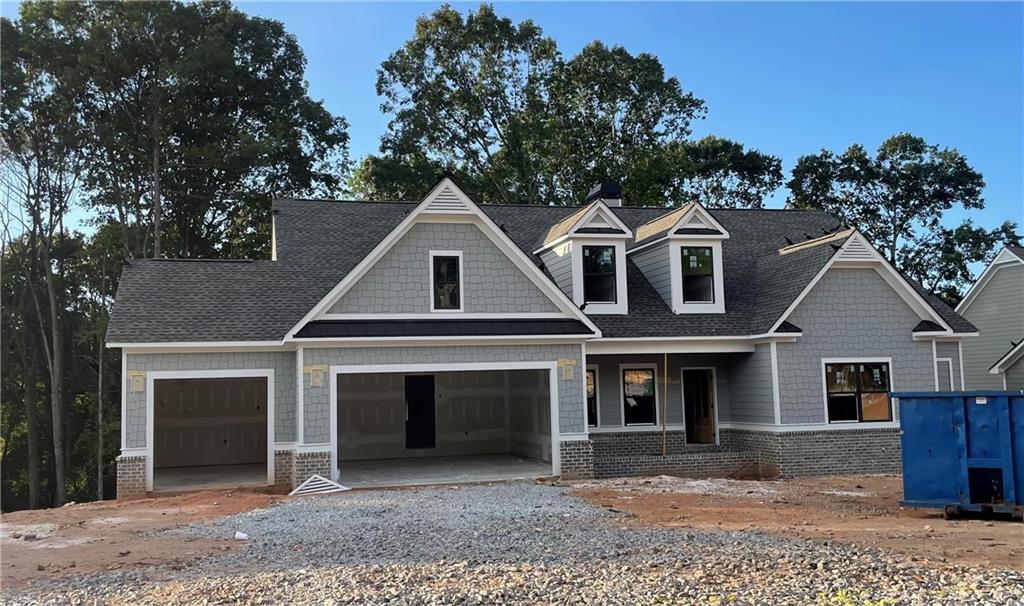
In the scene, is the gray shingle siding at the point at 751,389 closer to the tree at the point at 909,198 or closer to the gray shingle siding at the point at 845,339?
the gray shingle siding at the point at 845,339

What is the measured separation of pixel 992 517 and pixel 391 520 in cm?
851

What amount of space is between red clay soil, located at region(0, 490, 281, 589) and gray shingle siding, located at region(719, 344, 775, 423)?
10650 mm

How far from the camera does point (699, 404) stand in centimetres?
2064

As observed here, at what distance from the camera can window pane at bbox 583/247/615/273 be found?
64.4ft

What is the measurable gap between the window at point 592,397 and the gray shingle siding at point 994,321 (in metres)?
15.3

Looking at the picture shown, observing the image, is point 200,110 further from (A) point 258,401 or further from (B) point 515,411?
(B) point 515,411

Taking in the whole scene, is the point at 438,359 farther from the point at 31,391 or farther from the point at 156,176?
the point at 31,391

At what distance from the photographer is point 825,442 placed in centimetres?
1830

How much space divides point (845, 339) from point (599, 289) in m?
5.65

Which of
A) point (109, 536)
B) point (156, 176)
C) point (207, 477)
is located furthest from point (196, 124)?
point (109, 536)

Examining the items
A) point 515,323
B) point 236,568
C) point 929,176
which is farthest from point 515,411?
point 929,176

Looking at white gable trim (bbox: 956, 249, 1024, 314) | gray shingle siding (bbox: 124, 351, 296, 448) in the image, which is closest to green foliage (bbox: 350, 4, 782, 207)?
white gable trim (bbox: 956, 249, 1024, 314)

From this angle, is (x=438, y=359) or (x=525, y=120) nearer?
(x=438, y=359)

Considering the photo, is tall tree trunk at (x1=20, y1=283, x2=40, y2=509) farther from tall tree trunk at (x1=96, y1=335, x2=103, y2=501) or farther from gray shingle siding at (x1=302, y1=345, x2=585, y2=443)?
gray shingle siding at (x1=302, y1=345, x2=585, y2=443)
